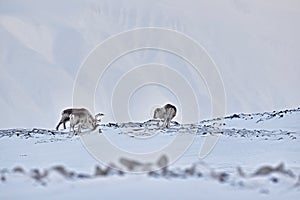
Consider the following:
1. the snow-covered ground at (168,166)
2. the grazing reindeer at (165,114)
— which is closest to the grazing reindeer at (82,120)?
the snow-covered ground at (168,166)

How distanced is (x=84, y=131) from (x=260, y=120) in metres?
3.69

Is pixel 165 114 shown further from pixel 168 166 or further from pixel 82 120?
pixel 168 166

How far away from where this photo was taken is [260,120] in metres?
11.5

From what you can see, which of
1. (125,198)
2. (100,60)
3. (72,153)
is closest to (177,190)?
(125,198)

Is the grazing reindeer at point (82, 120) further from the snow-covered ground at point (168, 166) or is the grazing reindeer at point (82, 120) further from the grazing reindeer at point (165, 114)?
the grazing reindeer at point (165, 114)

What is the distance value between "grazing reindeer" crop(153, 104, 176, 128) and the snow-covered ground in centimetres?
16

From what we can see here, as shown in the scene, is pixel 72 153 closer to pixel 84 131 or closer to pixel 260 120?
pixel 84 131

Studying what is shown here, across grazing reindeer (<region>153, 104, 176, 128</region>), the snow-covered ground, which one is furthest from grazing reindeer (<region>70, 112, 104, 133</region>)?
grazing reindeer (<region>153, 104, 176, 128</region>)

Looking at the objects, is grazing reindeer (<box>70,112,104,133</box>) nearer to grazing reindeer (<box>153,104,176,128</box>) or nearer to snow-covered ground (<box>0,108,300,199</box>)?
snow-covered ground (<box>0,108,300,199</box>)

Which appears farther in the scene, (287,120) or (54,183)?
(287,120)

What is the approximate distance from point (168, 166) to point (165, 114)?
4.25 m

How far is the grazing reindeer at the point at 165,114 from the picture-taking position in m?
10.2

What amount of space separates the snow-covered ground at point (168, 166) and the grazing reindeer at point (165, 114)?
0.53 feet

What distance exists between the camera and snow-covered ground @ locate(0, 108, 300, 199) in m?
5.01
